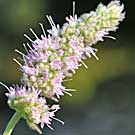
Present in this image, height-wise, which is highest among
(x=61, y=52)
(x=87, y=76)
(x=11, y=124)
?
(x=87, y=76)

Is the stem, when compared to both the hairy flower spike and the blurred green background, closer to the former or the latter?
the hairy flower spike

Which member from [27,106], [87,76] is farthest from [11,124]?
[87,76]

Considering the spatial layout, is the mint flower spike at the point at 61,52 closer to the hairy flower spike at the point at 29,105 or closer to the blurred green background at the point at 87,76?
the hairy flower spike at the point at 29,105

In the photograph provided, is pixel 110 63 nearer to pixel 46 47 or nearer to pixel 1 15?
pixel 1 15

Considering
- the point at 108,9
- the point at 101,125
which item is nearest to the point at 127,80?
the point at 101,125

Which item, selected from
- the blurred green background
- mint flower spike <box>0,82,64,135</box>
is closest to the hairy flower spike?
mint flower spike <box>0,82,64,135</box>

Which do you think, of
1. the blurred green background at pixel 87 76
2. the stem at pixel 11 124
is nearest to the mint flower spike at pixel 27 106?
the stem at pixel 11 124

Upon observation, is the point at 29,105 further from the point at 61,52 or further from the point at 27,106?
the point at 61,52
